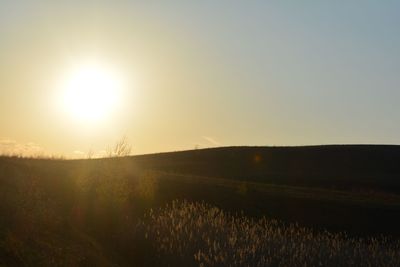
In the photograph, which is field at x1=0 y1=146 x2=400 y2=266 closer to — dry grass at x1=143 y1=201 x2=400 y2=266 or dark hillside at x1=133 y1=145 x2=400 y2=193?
dry grass at x1=143 y1=201 x2=400 y2=266

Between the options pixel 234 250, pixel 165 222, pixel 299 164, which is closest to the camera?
pixel 234 250

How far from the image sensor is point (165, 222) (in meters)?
13.9

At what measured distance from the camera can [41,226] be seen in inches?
489

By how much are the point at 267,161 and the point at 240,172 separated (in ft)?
31.9

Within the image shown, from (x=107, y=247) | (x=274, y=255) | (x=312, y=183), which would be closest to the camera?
(x=274, y=255)

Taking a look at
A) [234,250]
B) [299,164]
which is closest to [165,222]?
[234,250]

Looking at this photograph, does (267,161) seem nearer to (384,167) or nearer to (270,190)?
(384,167)

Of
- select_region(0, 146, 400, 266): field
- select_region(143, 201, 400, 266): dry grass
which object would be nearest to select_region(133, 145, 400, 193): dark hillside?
select_region(0, 146, 400, 266): field

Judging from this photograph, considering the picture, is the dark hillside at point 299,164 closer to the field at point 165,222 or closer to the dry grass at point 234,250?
the field at point 165,222

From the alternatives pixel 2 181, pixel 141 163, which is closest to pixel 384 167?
pixel 141 163

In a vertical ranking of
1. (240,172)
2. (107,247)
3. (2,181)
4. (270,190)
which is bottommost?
(107,247)

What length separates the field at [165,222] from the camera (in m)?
11.7

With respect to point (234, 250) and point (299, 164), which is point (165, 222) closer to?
point (234, 250)

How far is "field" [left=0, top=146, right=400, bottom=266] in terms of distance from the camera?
11680 mm
